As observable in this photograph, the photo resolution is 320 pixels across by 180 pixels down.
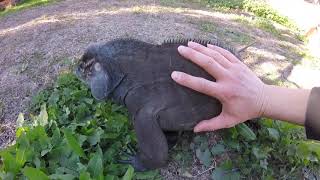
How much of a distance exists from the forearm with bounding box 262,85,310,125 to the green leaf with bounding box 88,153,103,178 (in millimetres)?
1322

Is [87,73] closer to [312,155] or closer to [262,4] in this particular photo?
[312,155]

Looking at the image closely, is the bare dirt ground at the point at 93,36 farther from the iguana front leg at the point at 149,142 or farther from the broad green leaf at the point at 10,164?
the broad green leaf at the point at 10,164

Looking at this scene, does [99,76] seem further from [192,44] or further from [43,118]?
[192,44]

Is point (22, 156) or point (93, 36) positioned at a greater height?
point (93, 36)

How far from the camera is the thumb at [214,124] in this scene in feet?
11.4

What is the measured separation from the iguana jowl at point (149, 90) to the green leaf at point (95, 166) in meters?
0.34

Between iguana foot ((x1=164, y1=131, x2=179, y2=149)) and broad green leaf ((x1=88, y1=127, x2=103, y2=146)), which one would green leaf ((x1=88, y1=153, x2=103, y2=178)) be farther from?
iguana foot ((x1=164, y1=131, x2=179, y2=149))

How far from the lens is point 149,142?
11.4 feet

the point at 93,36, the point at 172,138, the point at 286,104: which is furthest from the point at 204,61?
the point at 93,36

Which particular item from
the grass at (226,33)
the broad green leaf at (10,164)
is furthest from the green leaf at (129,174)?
the grass at (226,33)

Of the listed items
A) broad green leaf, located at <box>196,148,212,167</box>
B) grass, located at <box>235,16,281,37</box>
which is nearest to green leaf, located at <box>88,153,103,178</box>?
broad green leaf, located at <box>196,148,212,167</box>

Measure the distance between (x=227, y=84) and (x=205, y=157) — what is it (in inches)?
33.1

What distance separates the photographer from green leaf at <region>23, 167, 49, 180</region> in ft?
10.3

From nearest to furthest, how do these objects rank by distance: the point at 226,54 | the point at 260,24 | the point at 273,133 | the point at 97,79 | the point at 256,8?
1. the point at 226,54
2. the point at 97,79
3. the point at 273,133
4. the point at 260,24
5. the point at 256,8
